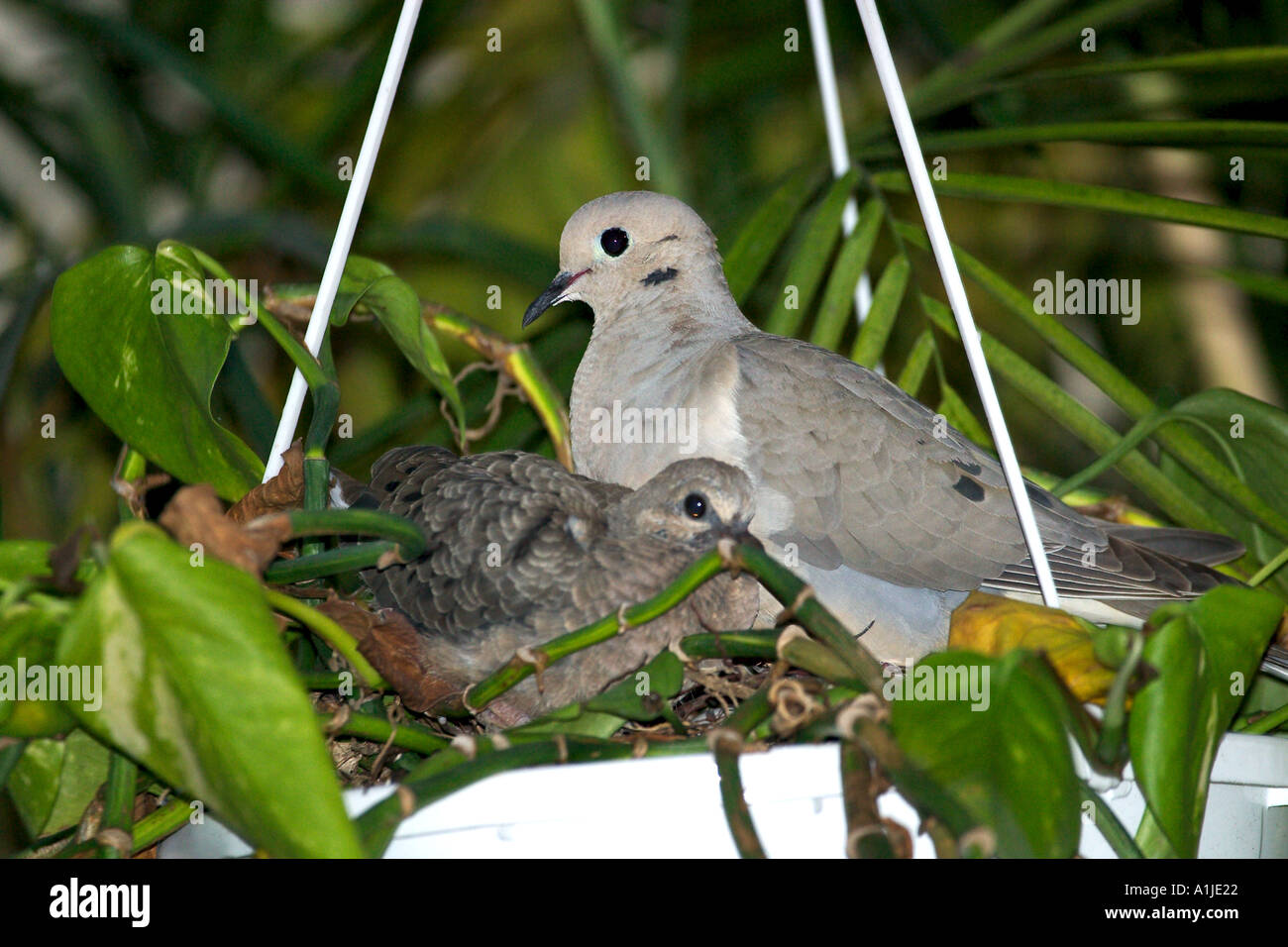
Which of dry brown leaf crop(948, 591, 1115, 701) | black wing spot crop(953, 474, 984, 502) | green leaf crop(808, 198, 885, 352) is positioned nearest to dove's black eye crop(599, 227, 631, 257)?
green leaf crop(808, 198, 885, 352)

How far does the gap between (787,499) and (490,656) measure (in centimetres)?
37

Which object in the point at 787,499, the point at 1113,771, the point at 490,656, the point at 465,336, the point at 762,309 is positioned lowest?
the point at 1113,771

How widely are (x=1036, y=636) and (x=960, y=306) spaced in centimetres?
26

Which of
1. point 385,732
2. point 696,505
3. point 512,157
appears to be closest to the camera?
point 385,732

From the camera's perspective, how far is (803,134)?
2680 millimetres

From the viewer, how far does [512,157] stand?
98.3 inches

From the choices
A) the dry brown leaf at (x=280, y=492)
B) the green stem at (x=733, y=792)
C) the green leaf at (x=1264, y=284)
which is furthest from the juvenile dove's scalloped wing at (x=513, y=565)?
the green leaf at (x=1264, y=284)

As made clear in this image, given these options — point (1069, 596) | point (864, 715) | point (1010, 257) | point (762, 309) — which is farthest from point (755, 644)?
point (1010, 257)

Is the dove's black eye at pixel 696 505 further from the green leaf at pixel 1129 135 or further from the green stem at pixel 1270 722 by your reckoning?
the green leaf at pixel 1129 135

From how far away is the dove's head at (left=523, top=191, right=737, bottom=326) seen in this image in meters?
1.34

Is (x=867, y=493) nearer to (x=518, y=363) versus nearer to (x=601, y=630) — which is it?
(x=518, y=363)

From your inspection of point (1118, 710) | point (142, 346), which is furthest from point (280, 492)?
point (1118, 710)

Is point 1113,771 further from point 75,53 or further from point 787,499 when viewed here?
point 75,53

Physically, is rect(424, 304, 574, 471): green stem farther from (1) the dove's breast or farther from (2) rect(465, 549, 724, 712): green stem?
(2) rect(465, 549, 724, 712): green stem
